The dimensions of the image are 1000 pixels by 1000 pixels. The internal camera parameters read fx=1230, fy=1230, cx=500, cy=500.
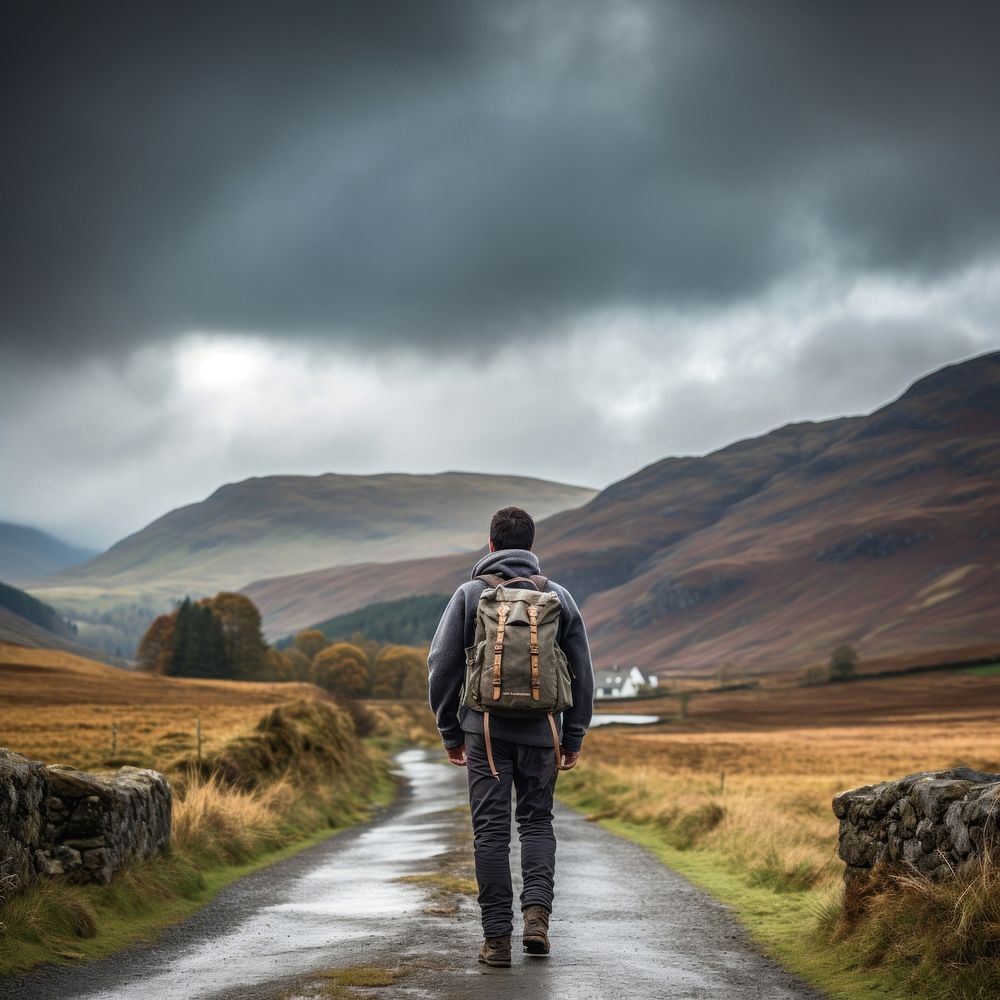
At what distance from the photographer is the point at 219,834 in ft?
50.3

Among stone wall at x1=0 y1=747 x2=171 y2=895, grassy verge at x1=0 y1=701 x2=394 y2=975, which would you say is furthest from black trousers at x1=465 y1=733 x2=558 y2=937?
stone wall at x1=0 y1=747 x2=171 y2=895

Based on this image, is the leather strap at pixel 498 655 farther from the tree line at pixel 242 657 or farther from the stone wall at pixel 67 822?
the tree line at pixel 242 657

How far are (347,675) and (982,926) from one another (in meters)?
136

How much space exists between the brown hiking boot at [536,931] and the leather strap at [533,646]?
1.50 m

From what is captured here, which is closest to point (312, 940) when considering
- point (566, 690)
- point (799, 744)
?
point (566, 690)

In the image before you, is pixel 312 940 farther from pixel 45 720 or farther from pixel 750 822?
pixel 45 720

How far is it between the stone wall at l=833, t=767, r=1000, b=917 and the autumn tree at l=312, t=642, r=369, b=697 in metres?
130

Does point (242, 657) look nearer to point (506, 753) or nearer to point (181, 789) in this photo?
point (181, 789)

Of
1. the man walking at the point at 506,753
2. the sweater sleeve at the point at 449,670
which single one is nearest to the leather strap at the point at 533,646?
the man walking at the point at 506,753

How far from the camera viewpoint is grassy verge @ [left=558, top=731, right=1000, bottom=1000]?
6.47 metres

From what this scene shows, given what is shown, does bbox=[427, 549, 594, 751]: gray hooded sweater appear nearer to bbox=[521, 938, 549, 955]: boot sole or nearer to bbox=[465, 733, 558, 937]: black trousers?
bbox=[465, 733, 558, 937]: black trousers

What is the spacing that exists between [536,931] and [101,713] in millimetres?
40663

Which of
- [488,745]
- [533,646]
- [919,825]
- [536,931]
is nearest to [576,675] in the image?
[533,646]

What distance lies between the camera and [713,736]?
108062 millimetres
